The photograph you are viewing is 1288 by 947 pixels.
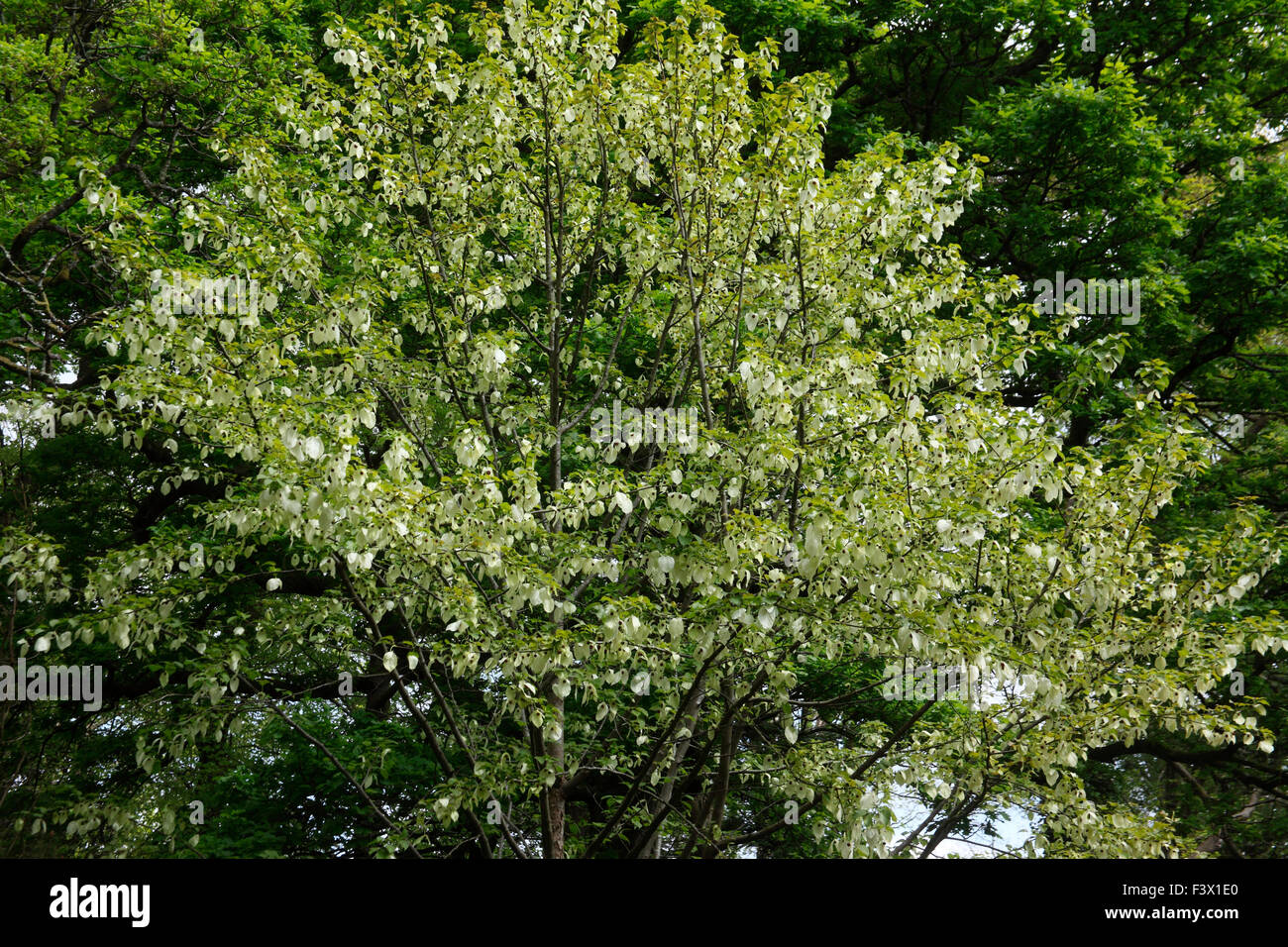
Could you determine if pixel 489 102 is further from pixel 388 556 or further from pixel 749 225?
pixel 388 556

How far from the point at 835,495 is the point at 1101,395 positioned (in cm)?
683

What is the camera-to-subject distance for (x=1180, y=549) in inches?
271

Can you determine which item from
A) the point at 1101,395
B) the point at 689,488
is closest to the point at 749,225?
the point at 689,488

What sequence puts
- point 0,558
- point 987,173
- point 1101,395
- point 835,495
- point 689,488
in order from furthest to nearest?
1. point 987,173
2. point 1101,395
3. point 689,488
4. point 835,495
5. point 0,558

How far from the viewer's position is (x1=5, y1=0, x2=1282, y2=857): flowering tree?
6.26 metres

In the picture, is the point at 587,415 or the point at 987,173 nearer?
the point at 587,415

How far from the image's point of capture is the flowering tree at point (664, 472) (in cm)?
626

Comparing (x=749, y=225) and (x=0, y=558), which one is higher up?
(x=749, y=225)

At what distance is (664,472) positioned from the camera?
7.09 metres

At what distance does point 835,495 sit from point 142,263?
15.6ft

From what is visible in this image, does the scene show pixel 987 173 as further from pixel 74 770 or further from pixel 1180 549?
pixel 74 770

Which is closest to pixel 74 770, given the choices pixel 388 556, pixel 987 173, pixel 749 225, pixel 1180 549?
pixel 388 556
